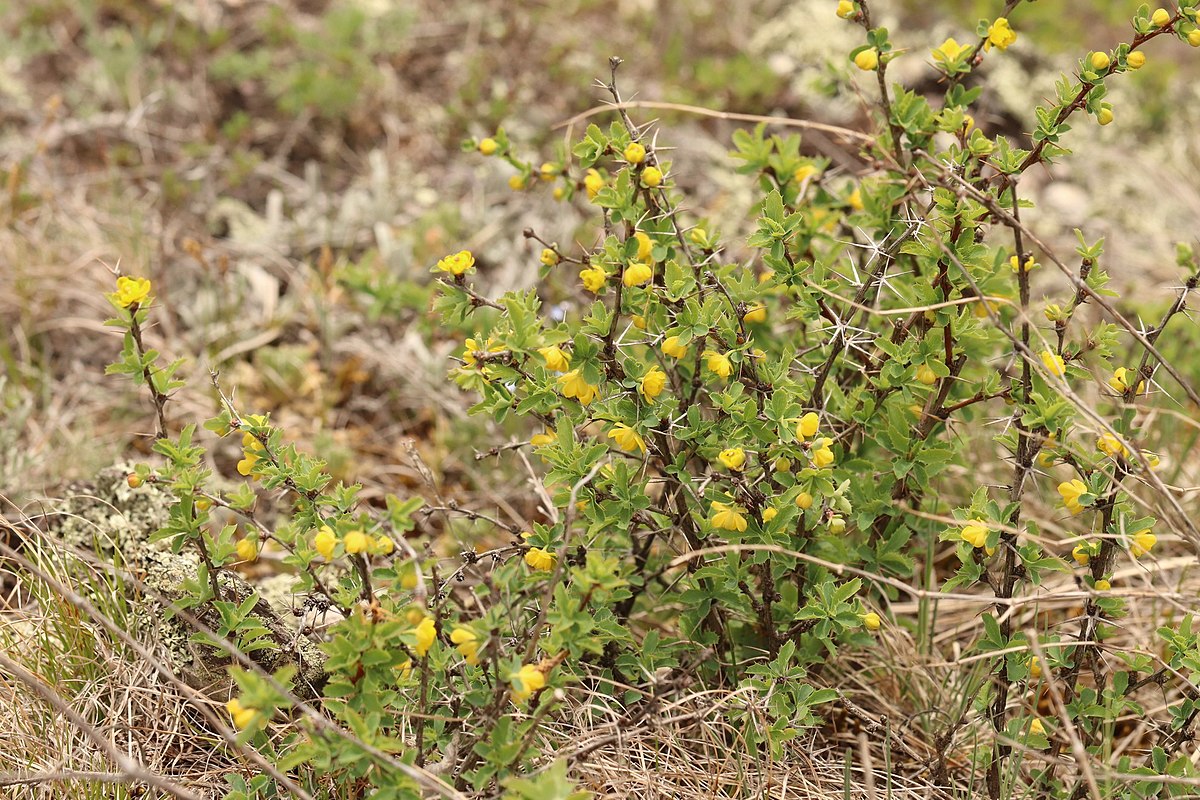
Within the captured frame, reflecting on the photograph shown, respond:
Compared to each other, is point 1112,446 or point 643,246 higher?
point 643,246

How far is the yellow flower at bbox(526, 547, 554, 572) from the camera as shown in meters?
1.90

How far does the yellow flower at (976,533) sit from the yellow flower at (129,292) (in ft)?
5.29

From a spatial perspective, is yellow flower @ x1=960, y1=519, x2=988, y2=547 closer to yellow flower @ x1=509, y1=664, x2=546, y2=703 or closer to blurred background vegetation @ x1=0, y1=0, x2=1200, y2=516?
yellow flower @ x1=509, y1=664, x2=546, y2=703

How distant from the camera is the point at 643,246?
77.0 inches

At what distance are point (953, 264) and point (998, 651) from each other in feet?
2.57

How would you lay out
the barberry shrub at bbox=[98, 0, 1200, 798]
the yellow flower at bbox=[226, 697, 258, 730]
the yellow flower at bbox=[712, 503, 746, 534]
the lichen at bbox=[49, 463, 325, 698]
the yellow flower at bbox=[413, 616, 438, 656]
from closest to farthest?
the yellow flower at bbox=[226, 697, 258, 730] < the yellow flower at bbox=[413, 616, 438, 656] < the barberry shrub at bbox=[98, 0, 1200, 798] < the yellow flower at bbox=[712, 503, 746, 534] < the lichen at bbox=[49, 463, 325, 698]

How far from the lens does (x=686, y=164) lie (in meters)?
4.62

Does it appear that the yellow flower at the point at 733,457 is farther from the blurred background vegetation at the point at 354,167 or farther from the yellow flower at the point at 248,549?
the blurred background vegetation at the point at 354,167

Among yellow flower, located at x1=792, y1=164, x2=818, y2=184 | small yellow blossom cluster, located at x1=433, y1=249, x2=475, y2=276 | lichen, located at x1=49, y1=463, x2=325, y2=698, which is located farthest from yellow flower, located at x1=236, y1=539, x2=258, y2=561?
yellow flower, located at x1=792, y1=164, x2=818, y2=184

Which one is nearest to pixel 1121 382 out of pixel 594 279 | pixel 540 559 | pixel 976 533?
pixel 976 533

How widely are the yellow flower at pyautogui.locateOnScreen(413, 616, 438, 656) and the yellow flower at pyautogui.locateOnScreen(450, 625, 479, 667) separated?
0.05 m

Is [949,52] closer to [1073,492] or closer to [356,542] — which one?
[1073,492]

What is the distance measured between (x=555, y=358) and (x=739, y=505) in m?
0.51

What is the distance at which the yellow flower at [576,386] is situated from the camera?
6.45ft
